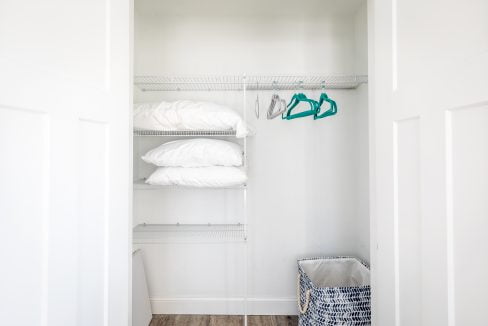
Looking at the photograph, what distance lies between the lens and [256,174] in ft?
7.52

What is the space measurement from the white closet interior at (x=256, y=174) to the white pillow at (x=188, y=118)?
0.34 m

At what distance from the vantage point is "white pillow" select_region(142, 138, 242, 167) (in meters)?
1.90

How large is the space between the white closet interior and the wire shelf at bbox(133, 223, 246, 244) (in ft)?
0.04

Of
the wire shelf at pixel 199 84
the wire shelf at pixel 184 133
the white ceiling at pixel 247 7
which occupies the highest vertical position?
the white ceiling at pixel 247 7

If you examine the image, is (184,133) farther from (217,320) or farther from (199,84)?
(217,320)

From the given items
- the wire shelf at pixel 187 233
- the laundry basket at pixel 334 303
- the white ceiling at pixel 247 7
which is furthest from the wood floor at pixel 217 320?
the white ceiling at pixel 247 7

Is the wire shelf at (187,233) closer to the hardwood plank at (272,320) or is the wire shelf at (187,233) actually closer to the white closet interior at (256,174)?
the white closet interior at (256,174)

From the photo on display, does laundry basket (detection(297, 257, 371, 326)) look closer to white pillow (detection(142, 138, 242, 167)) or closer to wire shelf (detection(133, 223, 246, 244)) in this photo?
wire shelf (detection(133, 223, 246, 244))

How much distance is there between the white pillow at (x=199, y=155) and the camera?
1.90m

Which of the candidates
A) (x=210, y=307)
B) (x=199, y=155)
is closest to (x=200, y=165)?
(x=199, y=155)
